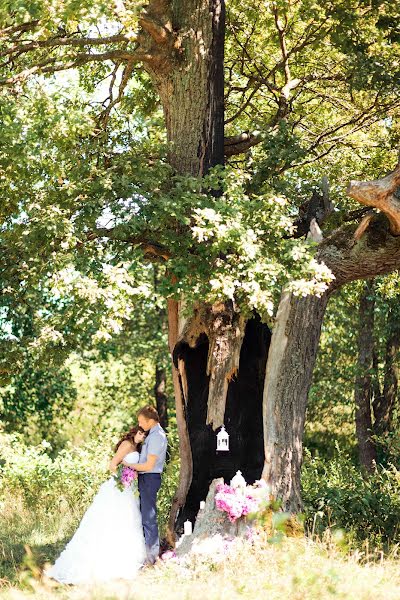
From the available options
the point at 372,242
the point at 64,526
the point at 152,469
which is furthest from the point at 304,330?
the point at 64,526

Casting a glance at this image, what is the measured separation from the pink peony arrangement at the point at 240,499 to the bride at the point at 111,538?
3.63 ft

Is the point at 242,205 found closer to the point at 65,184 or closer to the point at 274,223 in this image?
the point at 274,223

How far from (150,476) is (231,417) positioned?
1.19 meters

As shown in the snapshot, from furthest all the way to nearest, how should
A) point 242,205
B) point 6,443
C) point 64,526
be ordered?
point 6,443 → point 64,526 → point 242,205

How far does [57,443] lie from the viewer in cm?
2394

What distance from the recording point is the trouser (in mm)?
10500

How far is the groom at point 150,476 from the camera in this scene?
34.2ft

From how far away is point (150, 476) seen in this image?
10516 millimetres

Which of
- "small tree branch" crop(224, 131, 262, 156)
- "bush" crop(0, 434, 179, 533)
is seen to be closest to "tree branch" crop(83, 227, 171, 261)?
"small tree branch" crop(224, 131, 262, 156)

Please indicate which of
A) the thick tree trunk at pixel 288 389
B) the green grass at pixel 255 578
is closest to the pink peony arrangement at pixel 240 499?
the thick tree trunk at pixel 288 389

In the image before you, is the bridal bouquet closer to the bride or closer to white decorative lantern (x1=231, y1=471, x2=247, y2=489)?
the bride

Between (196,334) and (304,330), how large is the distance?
1.33 metres

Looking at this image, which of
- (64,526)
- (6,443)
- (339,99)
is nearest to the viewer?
(64,526)

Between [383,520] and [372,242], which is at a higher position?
[372,242]
